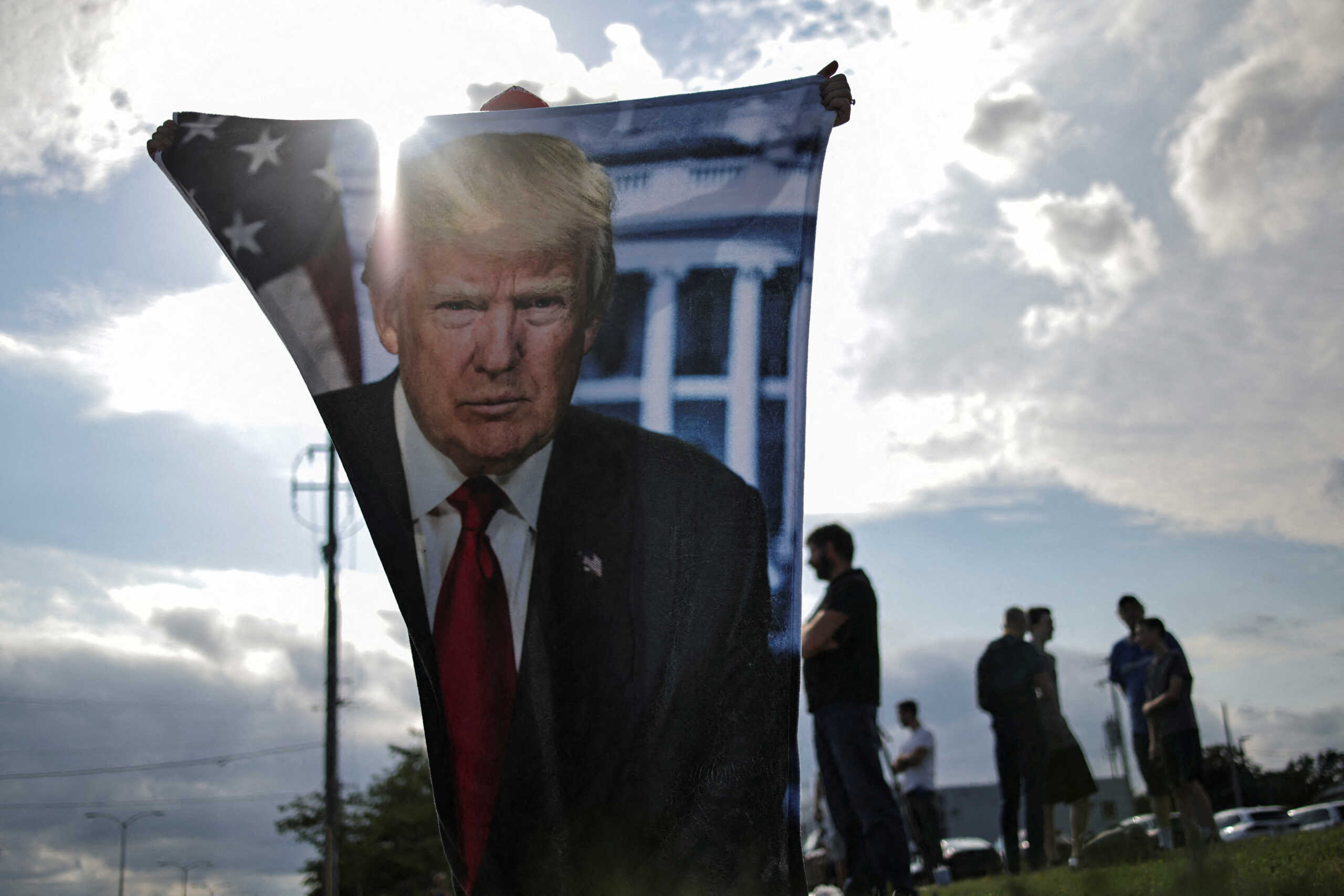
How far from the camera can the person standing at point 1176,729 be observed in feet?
23.7

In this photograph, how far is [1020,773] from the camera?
7312 millimetres

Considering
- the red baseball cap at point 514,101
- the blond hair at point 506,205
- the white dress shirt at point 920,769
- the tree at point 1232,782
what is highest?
the red baseball cap at point 514,101

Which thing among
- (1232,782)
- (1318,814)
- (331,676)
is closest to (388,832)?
(331,676)

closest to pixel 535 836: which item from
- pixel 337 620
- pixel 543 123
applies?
pixel 543 123

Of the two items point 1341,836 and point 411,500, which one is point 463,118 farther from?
point 1341,836

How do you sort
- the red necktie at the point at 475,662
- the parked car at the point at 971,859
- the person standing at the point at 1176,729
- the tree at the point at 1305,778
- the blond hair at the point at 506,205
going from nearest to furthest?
the red necktie at the point at 475,662, the blond hair at the point at 506,205, the person standing at the point at 1176,729, the parked car at the point at 971,859, the tree at the point at 1305,778

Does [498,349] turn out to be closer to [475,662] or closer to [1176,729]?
[475,662]

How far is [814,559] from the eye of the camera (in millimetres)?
5746

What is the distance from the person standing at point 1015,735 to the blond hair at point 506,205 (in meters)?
4.19

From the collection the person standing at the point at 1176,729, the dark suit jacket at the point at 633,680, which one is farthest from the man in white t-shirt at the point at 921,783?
the dark suit jacket at the point at 633,680

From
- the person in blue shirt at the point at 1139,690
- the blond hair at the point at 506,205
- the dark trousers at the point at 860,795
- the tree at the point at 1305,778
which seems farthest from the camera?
the tree at the point at 1305,778

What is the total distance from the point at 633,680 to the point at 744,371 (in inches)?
49.1

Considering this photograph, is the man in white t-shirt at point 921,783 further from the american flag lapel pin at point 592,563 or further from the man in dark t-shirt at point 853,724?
the american flag lapel pin at point 592,563

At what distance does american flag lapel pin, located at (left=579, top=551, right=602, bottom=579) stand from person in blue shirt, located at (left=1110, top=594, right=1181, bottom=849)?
4.84 m
